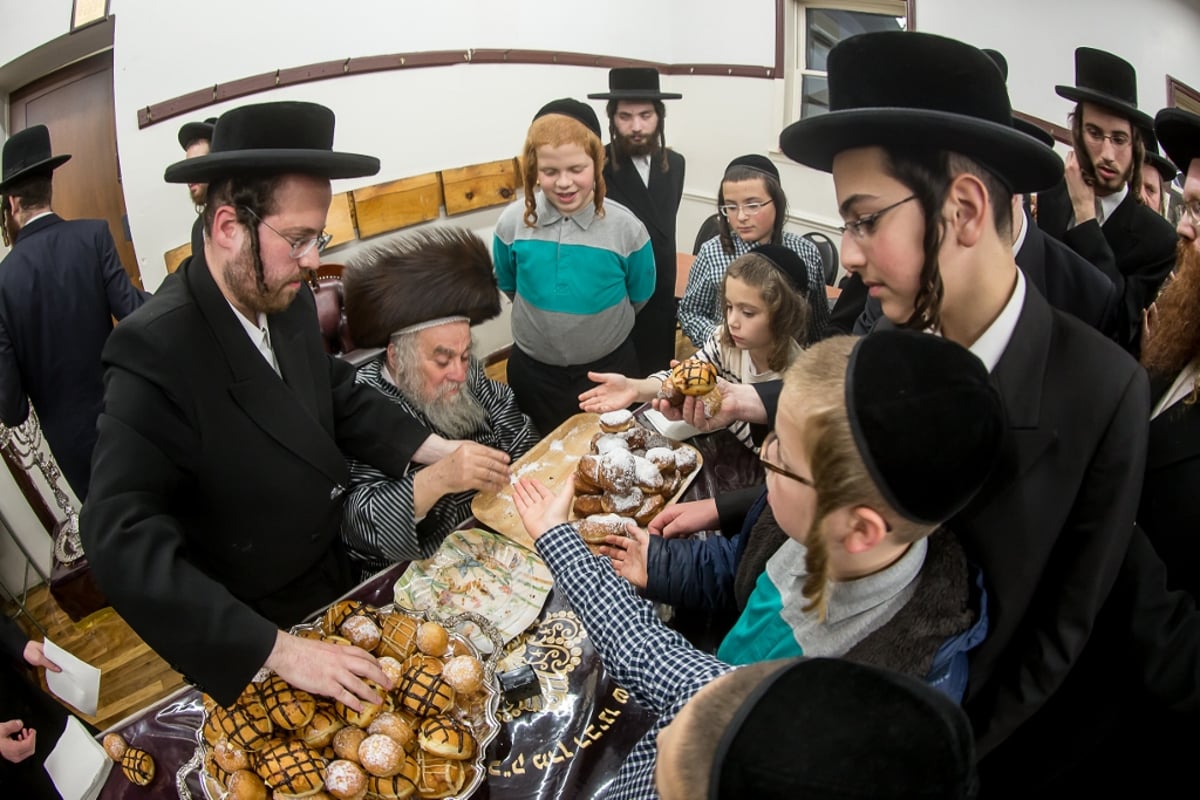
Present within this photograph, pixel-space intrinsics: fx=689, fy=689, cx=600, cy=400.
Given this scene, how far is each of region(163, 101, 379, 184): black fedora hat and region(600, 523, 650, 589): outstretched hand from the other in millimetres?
1121

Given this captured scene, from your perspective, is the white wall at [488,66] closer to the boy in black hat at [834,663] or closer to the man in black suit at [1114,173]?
the man in black suit at [1114,173]

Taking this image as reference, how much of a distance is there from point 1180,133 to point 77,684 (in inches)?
113

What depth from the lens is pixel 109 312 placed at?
3201mm

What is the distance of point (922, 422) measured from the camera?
0.94 m

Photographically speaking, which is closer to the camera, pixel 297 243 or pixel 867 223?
pixel 867 223

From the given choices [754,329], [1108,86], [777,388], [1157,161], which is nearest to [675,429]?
[777,388]

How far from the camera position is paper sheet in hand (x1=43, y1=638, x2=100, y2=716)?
155 cm

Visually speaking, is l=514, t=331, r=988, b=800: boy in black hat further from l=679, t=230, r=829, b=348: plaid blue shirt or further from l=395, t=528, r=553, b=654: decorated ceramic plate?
l=679, t=230, r=829, b=348: plaid blue shirt

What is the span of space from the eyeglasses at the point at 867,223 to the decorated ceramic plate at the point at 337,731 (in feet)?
3.82

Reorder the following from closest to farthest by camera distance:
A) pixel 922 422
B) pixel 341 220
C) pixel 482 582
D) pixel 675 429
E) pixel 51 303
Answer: pixel 922 422
pixel 482 582
pixel 675 429
pixel 51 303
pixel 341 220

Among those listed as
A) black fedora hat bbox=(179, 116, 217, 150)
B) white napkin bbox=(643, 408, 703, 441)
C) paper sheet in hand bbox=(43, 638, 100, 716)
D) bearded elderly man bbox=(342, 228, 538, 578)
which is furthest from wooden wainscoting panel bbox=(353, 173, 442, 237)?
paper sheet in hand bbox=(43, 638, 100, 716)

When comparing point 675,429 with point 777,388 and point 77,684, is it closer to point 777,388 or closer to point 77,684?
point 777,388

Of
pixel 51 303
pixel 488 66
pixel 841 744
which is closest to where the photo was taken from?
pixel 841 744

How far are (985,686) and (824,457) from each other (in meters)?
0.72
